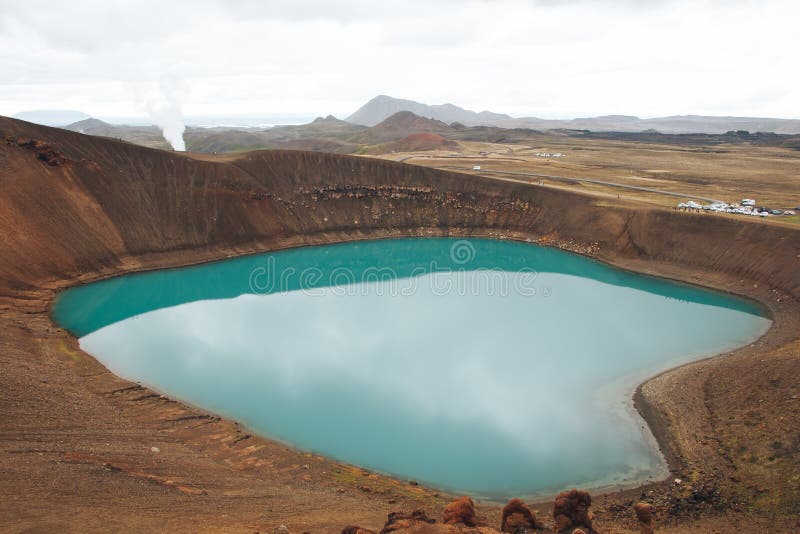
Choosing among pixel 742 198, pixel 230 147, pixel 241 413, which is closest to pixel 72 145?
pixel 241 413

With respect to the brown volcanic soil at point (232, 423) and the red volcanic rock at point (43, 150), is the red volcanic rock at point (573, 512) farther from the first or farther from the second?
the red volcanic rock at point (43, 150)

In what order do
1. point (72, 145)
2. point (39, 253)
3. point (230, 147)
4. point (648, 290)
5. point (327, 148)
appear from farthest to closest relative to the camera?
1. point (230, 147)
2. point (327, 148)
3. point (72, 145)
4. point (648, 290)
5. point (39, 253)

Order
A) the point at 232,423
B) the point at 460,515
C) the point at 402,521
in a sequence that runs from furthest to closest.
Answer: the point at 232,423 → the point at 460,515 → the point at 402,521

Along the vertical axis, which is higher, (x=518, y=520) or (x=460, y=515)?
(x=460, y=515)

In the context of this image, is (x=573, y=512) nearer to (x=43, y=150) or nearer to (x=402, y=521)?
(x=402, y=521)

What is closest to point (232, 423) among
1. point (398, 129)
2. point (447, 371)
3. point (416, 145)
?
point (447, 371)

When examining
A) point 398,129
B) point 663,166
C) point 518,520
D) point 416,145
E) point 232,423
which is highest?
point 398,129

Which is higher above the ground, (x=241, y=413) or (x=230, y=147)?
(x=230, y=147)

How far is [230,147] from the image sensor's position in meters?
154

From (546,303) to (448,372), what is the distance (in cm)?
1690

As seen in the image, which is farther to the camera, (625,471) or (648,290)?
(648,290)

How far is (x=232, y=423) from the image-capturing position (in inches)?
1017

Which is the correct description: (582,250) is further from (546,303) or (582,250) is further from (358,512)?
(358,512)

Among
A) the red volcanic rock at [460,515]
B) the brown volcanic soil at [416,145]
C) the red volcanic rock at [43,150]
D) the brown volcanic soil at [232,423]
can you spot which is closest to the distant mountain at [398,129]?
the brown volcanic soil at [416,145]
